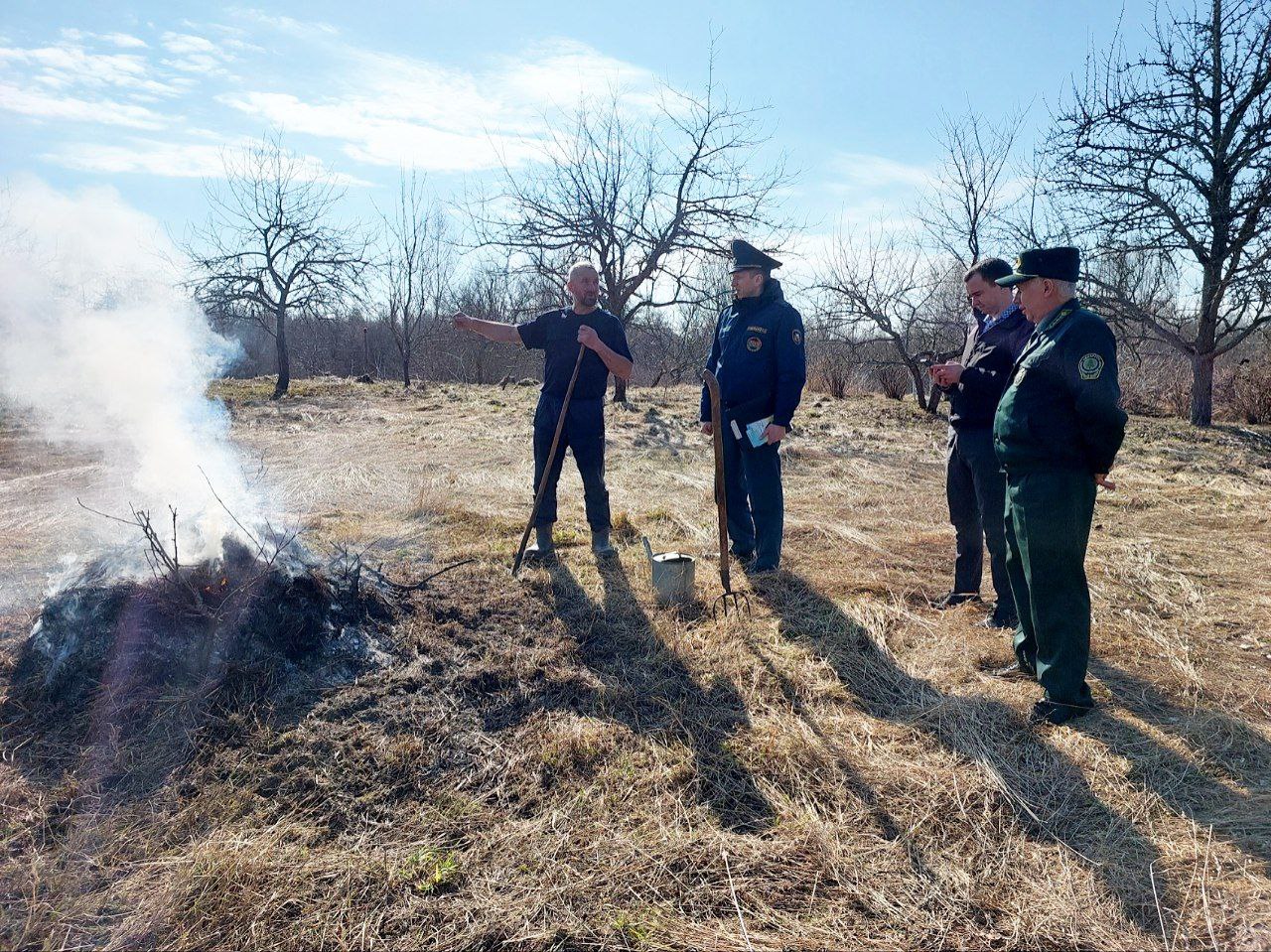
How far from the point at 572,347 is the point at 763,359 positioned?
1.30 metres

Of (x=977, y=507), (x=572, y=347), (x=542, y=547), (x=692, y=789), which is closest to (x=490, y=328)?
(x=572, y=347)

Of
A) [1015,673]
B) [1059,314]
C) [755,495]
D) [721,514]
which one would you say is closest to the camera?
[1059,314]

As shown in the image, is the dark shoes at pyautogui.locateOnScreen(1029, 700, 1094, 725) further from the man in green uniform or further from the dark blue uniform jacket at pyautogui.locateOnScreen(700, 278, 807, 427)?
the dark blue uniform jacket at pyautogui.locateOnScreen(700, 278, 807, 427)

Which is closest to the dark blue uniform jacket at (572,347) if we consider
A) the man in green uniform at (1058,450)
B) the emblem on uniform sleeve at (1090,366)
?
the man in green uniform at (1058,450)

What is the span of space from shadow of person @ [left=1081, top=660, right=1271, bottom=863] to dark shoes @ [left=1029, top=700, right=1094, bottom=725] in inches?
2.4

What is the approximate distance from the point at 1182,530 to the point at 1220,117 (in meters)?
10.4

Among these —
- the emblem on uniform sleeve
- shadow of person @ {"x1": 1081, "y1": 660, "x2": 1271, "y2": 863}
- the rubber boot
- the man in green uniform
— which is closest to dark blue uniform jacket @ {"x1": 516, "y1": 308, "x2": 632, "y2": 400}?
the rubber boot

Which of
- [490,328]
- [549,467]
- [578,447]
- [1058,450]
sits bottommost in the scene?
[549,467]

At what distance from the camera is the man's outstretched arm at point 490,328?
471cm

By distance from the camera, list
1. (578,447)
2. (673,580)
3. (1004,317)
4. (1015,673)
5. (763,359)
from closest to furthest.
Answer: (1015,673), (1004,317), (673,580), (763,359), (578,447)

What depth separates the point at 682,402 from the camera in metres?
17.0

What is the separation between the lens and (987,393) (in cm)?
366

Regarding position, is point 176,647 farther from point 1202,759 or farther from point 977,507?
point 1202,759

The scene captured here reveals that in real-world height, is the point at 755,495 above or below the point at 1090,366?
below
